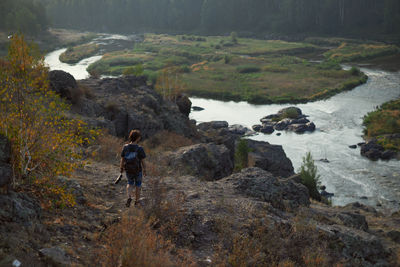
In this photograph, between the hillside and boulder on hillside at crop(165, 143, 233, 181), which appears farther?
boulder on hillside at crop(165, 143, 233, 181)

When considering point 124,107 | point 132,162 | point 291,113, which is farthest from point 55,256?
point 291,113

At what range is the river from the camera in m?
34.5

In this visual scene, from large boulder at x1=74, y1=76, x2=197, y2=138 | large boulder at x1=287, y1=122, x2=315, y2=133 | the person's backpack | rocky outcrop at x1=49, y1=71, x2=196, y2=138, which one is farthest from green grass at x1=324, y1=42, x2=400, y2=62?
the person's backpack

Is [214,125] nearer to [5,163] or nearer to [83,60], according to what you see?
[5,163]

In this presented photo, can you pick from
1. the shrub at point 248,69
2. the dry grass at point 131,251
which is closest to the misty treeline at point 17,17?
the shrub at point 248,69

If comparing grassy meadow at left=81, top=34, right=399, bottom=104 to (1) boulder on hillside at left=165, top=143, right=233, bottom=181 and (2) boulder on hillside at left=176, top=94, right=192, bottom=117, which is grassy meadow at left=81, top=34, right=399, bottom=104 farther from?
(1) boulder on hillside at left=165, top=143, right=233, bottom=181

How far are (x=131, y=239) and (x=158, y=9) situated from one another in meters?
193

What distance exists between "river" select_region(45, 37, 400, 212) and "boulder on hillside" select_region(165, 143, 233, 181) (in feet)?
45.9

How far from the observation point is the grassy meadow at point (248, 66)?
7412 cm

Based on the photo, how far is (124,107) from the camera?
30234 millimetres

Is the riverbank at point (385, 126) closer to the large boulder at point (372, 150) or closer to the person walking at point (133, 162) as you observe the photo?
the large boulder at point (372, 150)

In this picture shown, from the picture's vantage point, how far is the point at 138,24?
190 m

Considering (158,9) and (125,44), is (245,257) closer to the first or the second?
(125,44)

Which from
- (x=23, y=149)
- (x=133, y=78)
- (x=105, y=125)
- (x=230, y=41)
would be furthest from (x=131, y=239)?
(x=230, y=41)
